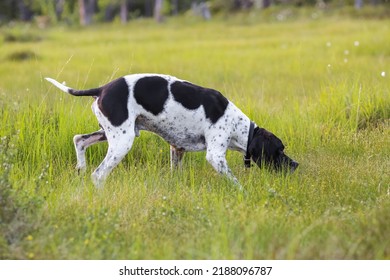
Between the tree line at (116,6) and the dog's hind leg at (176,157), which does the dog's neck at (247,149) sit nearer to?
the dog's hind leg at (176,157)

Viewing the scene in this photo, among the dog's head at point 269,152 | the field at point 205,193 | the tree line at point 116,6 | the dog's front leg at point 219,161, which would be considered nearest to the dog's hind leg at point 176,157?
the field at point 205,193

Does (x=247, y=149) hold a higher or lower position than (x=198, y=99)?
lower

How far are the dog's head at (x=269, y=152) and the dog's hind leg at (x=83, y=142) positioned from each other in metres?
1.47

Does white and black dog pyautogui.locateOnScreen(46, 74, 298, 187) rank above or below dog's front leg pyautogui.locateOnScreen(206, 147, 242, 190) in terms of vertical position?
above

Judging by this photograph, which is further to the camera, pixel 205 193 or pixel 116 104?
pixel 116 104

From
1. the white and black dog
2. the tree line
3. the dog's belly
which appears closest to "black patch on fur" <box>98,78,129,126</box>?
the white and black dog

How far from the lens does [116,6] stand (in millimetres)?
53156

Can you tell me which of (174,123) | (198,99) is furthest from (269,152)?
(174,123)

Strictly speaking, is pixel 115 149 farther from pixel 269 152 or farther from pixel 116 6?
pixel 116 6

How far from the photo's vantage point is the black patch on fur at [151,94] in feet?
19.0

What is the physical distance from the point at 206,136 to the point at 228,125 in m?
0.23

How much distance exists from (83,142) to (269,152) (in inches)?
71.8

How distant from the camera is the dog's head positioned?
6000 millimetres

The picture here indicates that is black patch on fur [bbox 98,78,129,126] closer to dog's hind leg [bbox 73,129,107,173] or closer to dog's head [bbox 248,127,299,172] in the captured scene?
dog's hind leg [bbox 73,129,107,173]
